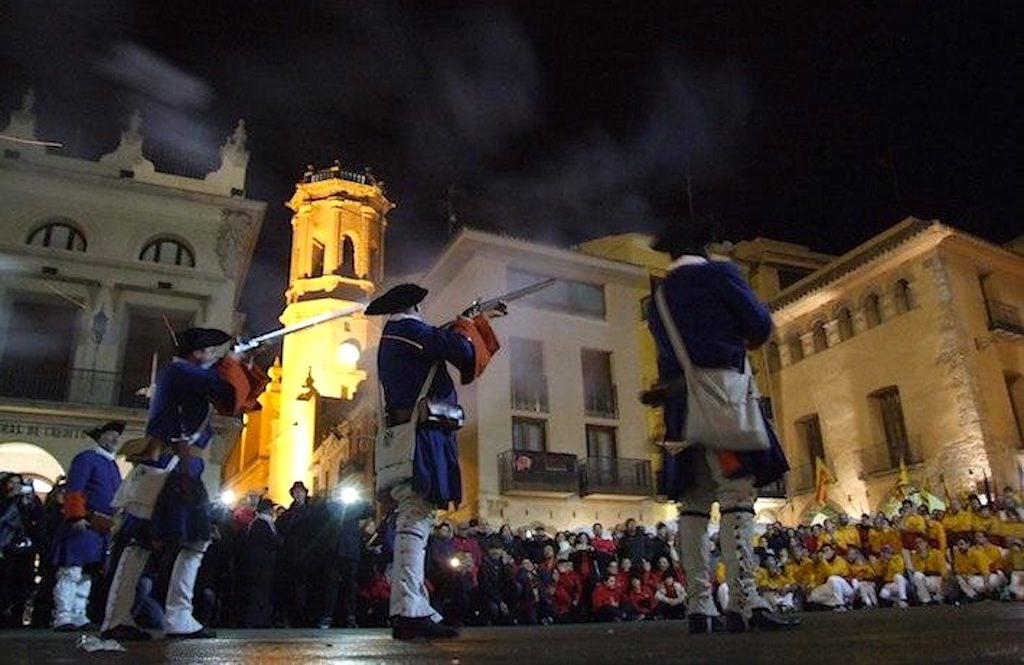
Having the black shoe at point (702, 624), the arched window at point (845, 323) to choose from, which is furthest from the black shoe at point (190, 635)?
the arched window at point (845, 323)

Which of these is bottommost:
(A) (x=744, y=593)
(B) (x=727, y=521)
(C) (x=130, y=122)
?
(A) (x=744, y=593)

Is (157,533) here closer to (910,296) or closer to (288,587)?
(288,587)

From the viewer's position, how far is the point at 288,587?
944 cm

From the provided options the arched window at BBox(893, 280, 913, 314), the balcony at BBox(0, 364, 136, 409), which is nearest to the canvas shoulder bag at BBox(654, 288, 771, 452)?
the balcony at BBox(0, 364, 136, 409)

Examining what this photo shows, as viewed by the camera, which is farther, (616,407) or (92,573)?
(616,407)

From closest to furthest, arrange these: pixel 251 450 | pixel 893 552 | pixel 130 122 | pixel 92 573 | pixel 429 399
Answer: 1. pixel 429 399
2. pixel 92 573
3. pixel 893 552
4. pixel 130 122
5. pixel 251 450

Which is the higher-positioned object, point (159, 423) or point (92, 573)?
point (159, 423)

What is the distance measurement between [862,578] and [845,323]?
15.1 metres

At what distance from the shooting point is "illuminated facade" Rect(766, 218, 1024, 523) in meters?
22.4

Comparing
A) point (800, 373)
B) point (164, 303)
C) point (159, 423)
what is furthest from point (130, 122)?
point (800, 373)

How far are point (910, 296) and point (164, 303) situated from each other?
22.0m

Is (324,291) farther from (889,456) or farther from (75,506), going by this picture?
(75,506)

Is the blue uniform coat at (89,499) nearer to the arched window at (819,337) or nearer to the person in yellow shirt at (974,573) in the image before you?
the person in yellow shirt at (974,573)

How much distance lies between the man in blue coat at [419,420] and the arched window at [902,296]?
23.4 metres
